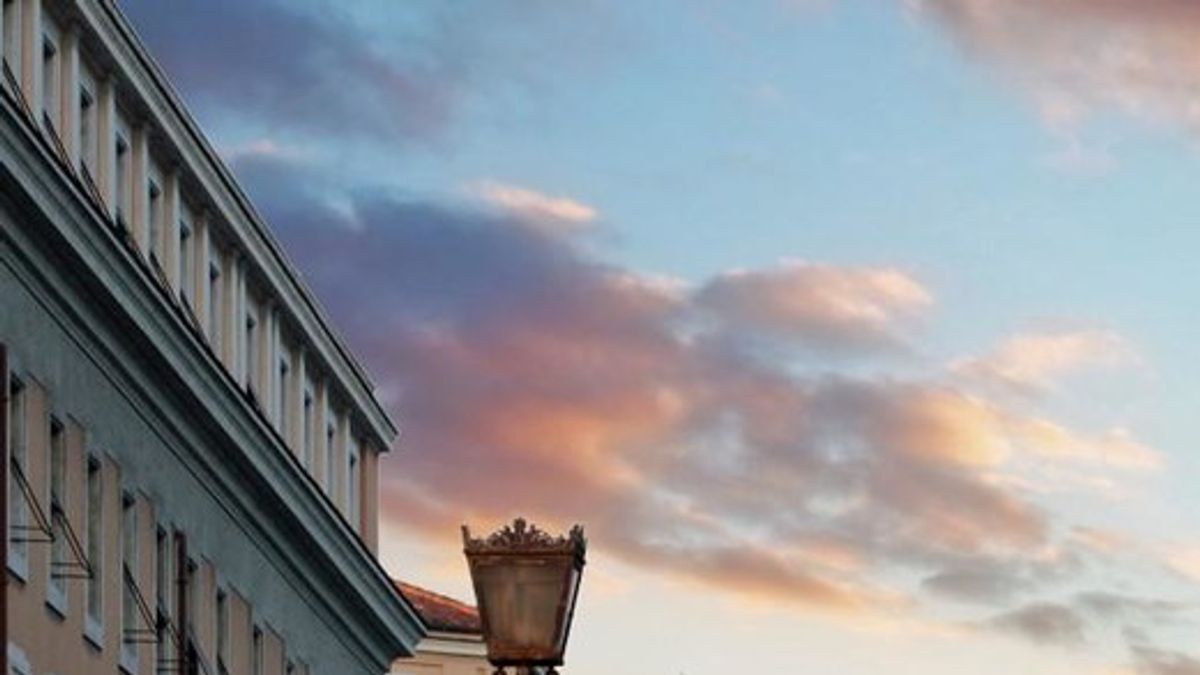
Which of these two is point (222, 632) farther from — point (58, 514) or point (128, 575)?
point (58, 514)

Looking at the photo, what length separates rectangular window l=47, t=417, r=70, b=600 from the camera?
77688 mm

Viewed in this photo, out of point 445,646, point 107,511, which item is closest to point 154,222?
point 107,511

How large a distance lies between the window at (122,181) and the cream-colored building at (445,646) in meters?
80.4

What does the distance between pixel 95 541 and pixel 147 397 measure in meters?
3.69

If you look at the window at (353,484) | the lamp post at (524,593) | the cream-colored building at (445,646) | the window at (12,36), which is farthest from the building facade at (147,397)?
the cream-colored building at (445,646)

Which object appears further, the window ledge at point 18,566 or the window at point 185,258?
the window at point 185,258

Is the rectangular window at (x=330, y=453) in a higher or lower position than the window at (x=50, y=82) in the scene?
higher

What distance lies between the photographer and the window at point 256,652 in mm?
97125

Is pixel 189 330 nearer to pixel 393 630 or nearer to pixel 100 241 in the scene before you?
pixel 100 241

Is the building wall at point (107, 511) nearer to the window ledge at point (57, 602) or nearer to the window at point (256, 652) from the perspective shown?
the window ledge at point (57, 602)

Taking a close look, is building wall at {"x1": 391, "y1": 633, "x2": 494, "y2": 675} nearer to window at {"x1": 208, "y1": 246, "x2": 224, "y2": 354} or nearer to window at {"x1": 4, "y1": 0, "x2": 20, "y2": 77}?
window at {"x1": 208, "y1": 246, "x2": 224, "y2": 354}

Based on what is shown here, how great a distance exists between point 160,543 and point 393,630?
24.5 meters

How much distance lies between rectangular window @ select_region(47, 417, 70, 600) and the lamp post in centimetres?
3239

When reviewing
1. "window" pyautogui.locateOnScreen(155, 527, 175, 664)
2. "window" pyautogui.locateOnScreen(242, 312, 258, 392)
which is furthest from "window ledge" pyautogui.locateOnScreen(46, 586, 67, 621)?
"window" pyautogui.locateOnScreen(242, 312, 258, 392)
